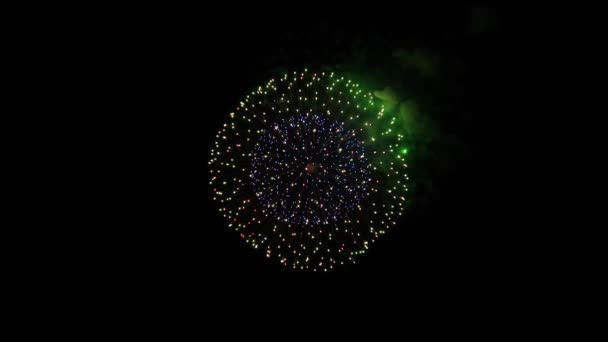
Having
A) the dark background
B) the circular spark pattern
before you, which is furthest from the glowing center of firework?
the dark background

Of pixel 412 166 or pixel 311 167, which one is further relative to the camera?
pixel 412 166

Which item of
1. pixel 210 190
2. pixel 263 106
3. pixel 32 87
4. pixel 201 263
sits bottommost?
pixel 201 263

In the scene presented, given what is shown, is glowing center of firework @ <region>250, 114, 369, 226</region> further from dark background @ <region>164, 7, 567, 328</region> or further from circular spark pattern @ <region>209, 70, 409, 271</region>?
dark background @ <region>164, 7, 567, 328</region>

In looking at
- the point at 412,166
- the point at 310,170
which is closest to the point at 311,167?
the point at 310,170

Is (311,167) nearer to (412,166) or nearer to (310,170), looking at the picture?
(310,170)

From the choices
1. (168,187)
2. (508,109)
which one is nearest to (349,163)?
(508,109)

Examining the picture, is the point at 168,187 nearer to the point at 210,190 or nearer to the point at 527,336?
the point at 210,190

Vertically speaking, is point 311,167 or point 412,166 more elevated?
point 412,166

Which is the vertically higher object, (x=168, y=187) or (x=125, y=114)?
(x=125, y=114)
